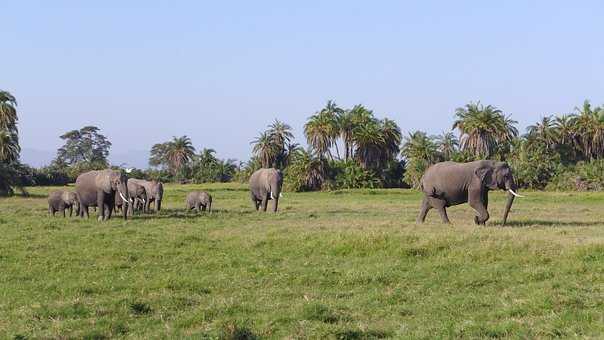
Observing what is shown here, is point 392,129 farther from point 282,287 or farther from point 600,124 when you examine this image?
point 282,287

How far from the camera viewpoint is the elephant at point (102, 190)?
2950 cm

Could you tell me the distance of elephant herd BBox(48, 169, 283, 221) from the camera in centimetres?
2964

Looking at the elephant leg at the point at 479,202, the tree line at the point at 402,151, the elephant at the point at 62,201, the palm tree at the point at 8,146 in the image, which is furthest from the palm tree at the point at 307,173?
the elephant leg at the point at 479,202

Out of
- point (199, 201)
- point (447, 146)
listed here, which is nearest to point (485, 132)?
point (447, 146)

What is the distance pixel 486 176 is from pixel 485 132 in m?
54.3

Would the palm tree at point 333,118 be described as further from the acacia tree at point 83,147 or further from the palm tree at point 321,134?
the acacia tree at point 83,147

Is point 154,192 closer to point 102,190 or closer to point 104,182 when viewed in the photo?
point 104,182

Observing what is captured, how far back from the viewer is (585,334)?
31.5 ft

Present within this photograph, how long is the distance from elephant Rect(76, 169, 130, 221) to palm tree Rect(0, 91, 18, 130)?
38876mm

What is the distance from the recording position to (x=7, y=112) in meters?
66.4

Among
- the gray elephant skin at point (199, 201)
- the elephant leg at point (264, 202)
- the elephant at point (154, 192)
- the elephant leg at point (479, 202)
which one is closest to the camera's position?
the elephant leg at point (479, 202)

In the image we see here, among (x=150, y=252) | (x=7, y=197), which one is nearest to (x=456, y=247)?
(x=150, y=252)

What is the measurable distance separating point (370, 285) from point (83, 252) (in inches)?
309

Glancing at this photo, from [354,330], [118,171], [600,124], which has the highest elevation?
[600,124]
